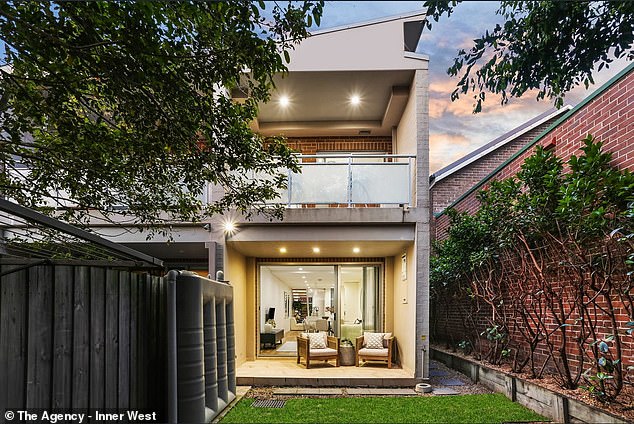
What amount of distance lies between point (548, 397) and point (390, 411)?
1912 millimetres

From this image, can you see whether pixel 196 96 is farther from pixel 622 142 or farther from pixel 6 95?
pixel 622 142

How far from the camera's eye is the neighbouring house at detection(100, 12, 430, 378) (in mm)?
7926

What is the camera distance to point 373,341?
30.1 ft

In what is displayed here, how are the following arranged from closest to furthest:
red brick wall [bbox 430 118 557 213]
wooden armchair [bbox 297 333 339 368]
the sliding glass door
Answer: wooden armchair [bbox 297 333 339 368]
the sliding glass door
red brick wall [bbox 430 118 557 213]

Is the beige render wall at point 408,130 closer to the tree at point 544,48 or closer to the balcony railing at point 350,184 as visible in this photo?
the balcony railing at point 350,184

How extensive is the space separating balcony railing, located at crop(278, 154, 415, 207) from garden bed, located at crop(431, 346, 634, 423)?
123 inches

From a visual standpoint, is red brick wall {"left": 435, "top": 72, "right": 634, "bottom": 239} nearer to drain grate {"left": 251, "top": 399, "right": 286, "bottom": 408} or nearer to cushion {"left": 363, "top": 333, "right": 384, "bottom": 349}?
cushion {"left": 363, "top": 333, "right": 384, "bottom": 349}

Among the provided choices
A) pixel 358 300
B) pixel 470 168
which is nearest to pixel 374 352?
pixel 358 300

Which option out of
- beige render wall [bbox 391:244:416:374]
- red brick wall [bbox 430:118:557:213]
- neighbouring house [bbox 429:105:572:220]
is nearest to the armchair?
beige render wall [bbox 391:244:416:374]

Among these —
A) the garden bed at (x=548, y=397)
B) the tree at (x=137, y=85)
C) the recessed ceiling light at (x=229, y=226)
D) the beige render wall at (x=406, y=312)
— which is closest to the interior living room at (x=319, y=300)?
the beige render wall at (x=406, y=312)

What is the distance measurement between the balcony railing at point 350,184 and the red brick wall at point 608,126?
2420mm

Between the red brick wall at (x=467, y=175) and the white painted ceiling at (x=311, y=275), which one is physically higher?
the red brick wall at (x=467, y=175)

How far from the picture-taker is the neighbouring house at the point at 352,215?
26.0ft

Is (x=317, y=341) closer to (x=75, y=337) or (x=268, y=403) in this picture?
(x=268, y=403)
